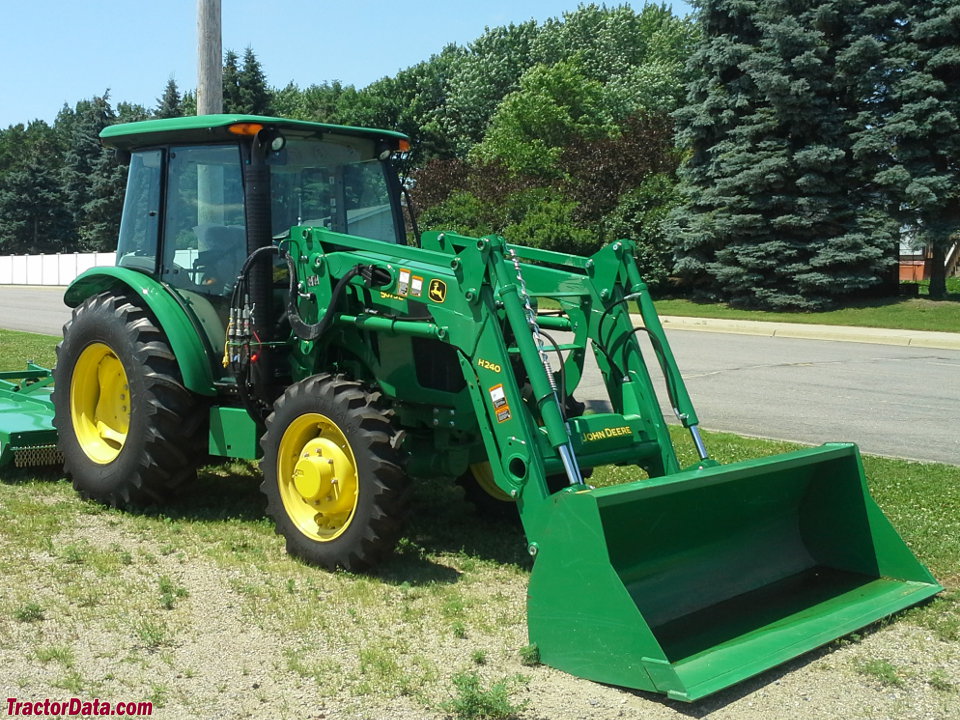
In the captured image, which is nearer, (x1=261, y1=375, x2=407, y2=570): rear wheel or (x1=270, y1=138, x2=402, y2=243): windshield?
(x1=261, y1=375, x2=407, y2=570): rear wheel

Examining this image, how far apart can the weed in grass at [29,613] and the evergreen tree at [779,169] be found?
21.8 meters

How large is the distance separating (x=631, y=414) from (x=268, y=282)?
2.35 metres

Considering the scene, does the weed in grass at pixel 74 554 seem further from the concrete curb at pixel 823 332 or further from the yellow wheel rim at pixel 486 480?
the concrete curb at pixel 823 332

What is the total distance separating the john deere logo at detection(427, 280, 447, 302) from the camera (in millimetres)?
5492

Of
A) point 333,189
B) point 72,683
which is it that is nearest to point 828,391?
point 333,189

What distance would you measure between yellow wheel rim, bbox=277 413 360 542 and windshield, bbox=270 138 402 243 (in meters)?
1.50

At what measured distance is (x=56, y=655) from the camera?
4.50 metres

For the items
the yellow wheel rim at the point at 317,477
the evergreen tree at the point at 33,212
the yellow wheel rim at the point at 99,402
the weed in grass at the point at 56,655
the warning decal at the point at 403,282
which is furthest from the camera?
the evergreen tree at the point at 33,212

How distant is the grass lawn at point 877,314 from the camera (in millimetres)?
22000

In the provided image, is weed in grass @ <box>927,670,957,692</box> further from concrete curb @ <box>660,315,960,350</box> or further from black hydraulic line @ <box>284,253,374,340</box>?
concrete curb @ <box>660,315,960,350</box>

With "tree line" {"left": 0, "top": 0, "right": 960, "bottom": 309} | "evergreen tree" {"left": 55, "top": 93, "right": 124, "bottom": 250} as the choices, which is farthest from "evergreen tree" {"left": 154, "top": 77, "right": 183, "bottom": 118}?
"tree line" {"left": 0, "top": 0, "right": 960, "bottom": 309}

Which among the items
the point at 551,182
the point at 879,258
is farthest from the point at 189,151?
the point at 551,182

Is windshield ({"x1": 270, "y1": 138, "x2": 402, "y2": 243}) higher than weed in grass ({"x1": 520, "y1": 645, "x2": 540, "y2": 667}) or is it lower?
higher

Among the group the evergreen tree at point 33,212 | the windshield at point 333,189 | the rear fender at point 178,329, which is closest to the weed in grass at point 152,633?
the rear fender at point 178,329
